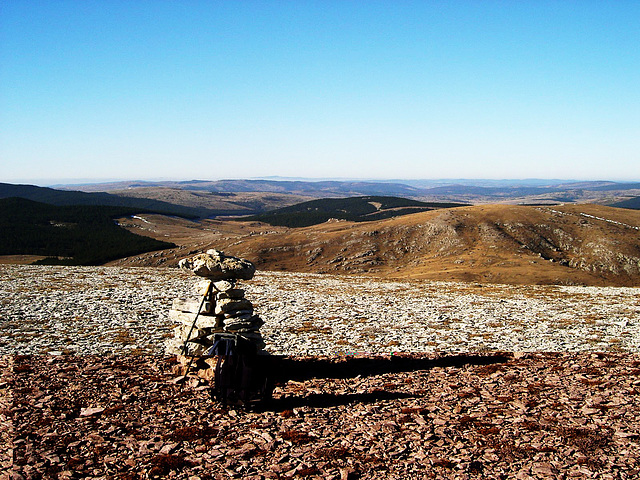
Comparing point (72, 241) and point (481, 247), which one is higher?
point (481, 247)

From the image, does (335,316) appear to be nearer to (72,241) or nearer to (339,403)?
(339,403)

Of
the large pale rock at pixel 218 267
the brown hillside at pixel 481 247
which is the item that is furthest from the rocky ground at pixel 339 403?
the brown hillside at pixel 481 247

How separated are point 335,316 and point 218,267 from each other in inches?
565

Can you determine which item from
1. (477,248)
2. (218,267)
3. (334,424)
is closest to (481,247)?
(477,248)

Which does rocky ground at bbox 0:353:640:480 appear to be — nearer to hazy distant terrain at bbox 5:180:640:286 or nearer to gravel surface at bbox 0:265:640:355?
gravel surface at bbox 0:265:640:355

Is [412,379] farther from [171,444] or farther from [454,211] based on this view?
[454,211]

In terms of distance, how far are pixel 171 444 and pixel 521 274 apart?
56.2 metres

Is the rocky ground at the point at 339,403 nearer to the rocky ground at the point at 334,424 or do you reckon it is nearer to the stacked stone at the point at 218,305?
the rocky ground at the point at 334,424

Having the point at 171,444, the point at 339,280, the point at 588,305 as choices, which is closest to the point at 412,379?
the point at 171,444

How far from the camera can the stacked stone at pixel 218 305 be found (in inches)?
685

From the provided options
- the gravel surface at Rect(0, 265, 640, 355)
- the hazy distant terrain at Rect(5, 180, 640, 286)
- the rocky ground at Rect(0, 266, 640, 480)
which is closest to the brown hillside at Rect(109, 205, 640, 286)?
the hazy distant terrain at Rect(5, 180, 640, 286)

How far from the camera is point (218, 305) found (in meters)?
17.4

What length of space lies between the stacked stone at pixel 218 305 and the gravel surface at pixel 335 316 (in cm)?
489

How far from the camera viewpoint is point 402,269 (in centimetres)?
7581
